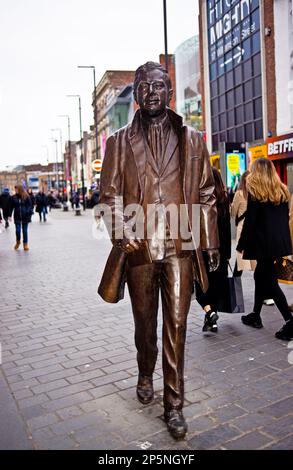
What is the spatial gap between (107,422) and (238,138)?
20.3 metres

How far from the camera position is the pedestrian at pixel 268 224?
5.00 meters

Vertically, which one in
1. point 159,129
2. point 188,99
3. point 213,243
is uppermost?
point 188,99

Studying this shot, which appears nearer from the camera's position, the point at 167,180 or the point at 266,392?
the point at 167,180

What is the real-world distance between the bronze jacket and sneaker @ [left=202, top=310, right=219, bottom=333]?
1.97 m

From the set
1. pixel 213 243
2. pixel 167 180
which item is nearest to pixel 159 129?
pixel 167 180

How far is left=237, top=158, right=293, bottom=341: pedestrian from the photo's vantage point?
5.00m

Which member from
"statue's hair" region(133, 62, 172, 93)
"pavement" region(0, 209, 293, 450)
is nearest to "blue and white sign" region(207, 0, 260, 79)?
"pavement" region(0, 209, 293, 450)

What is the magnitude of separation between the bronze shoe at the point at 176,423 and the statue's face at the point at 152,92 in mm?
1916

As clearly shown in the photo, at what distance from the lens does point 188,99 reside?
1357 inches

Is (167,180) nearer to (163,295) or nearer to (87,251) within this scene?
(163,295)

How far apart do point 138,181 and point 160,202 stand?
0.65ft

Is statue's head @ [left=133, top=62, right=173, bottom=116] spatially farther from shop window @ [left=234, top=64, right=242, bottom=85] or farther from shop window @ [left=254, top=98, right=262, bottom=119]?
shop window @ [left=234, top=64, right=242, bottom=85]

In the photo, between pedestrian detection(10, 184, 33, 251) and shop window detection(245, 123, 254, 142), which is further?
shop window detection(245, 123, 254, 142)
